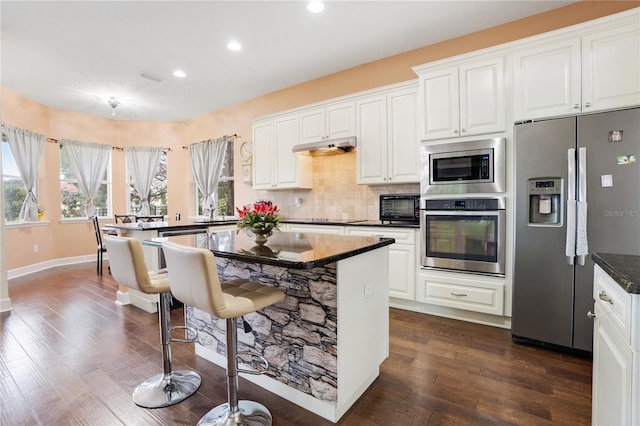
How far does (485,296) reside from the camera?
2.91 m

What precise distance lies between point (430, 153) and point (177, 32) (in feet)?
9.83

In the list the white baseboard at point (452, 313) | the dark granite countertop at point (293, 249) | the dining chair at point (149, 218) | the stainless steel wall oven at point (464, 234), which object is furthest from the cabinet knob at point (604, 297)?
the dining chair at point (149, 218)

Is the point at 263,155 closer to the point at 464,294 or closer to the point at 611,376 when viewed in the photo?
the point at 464,294

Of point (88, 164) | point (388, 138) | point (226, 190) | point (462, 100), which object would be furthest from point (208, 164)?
point (462, 100)

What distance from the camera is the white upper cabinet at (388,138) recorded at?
3.50 meters

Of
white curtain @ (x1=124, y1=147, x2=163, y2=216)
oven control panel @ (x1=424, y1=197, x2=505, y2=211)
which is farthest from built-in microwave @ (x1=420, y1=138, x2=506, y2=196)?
white curtain @ (x1=124, y1=147, x2=163, y2=216)

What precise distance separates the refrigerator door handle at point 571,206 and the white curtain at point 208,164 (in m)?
5.25

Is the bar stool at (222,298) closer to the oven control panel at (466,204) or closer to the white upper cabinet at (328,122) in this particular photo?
the oven control panel at (466,204)

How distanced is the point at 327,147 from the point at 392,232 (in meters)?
1.38

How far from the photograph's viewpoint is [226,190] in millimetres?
6207

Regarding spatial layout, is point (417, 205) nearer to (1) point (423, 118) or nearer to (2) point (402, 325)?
(1) point (423, 118)

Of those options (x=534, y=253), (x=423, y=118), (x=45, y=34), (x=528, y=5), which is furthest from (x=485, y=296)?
(x=45, y=34)

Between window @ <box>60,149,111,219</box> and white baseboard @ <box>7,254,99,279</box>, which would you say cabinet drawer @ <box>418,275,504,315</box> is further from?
window @ <box>60,149,111,219</box>

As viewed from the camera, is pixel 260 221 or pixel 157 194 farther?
pixel 157 194
